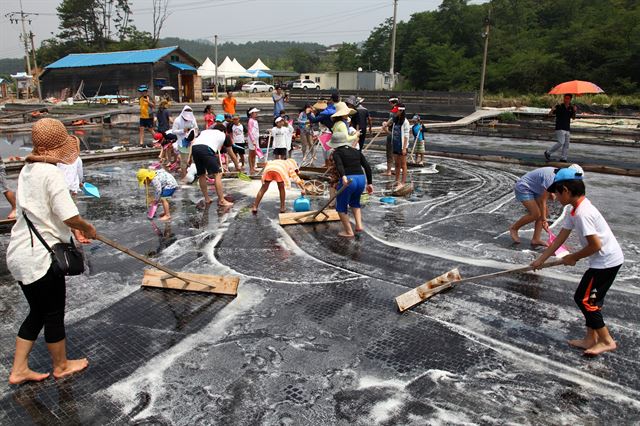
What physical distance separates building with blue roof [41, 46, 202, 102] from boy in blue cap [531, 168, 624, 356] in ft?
114

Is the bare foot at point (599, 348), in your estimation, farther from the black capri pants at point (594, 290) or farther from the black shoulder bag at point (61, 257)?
the black shoulder bag at point (61, 257)

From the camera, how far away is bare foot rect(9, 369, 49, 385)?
360 centimetres

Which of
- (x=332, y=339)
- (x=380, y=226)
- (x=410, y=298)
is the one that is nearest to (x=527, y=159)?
(x=380, y=226)

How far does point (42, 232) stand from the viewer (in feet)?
11.3

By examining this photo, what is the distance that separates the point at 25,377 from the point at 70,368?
0.30m

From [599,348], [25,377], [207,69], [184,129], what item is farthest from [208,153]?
[207,69]

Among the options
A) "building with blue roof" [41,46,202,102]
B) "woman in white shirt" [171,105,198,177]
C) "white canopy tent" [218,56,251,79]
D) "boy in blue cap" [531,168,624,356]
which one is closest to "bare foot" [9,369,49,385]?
"boy in blue cap" [531,168,624,356]

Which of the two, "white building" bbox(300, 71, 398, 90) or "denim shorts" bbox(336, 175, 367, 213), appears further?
"white building" bbox(300, 71, 398, 90)

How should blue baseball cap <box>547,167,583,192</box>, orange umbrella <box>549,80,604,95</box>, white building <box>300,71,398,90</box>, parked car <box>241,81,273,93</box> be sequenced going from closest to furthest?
blue baseball cap <box>547,167,583,192</box> → orange umbrella <box>549,80,604,95</box> → white building <box>300,71,398,90</box> → parked car <box>241,81,273,93</box>

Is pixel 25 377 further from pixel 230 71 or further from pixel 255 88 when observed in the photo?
pixel 255 88

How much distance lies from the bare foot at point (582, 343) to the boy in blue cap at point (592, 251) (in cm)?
8

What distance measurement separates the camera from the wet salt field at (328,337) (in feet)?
11.3

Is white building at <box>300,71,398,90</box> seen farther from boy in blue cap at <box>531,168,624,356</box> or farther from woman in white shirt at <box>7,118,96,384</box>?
woman in white shirt at <box>7,118,96,384</box>

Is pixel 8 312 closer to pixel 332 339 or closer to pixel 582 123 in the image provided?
pixel 332 339
